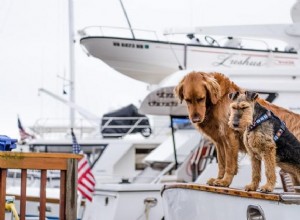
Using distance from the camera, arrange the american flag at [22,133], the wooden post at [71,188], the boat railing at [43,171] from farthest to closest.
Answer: the american flag at [22,133], the wooden post at [71,188], the boat railing at [43,171]

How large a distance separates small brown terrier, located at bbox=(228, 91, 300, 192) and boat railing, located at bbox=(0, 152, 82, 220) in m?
2.06

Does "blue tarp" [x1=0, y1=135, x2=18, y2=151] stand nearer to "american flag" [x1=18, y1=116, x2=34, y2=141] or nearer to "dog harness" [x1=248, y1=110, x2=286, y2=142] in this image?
"dog harness" [x1=248, y1=110, x2=286, y2=142]

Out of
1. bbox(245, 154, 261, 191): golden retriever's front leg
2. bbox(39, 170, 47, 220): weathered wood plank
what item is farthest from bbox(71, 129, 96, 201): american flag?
bbox(245, 154, 261, 191): golden retriever's front leg

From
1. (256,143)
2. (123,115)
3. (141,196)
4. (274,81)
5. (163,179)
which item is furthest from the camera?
(123,115)

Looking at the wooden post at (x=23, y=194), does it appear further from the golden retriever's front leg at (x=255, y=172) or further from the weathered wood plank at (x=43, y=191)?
the golden retriever's front leg at (x=255, y=172)

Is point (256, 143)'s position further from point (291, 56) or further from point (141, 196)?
point (291, 56)

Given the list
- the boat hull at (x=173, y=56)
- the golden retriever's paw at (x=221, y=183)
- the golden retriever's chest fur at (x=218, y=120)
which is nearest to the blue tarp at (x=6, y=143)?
the golden retriever's chest fur at (x=218, y=120)

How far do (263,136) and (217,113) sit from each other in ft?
2.27

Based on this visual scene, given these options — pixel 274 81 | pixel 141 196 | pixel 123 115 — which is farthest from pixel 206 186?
pixel 123 115

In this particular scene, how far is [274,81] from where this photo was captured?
1191cm

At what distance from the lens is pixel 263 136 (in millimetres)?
4789

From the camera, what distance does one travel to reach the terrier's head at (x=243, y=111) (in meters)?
4.74

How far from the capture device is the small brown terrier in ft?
15.6

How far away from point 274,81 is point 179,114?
353 cm
